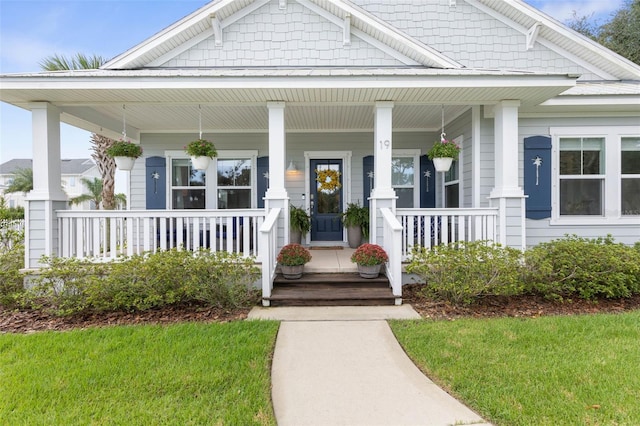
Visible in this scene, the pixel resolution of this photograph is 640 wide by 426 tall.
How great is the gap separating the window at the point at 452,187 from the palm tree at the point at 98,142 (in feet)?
32.4

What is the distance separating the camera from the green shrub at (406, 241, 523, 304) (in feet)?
13.8

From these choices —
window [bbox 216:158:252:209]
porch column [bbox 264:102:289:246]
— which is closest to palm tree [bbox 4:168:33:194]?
window [bbox 216:158:252:209]

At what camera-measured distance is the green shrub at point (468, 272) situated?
4.20m

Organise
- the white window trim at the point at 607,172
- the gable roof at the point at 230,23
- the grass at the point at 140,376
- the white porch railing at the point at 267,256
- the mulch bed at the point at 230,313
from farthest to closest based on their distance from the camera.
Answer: the white window trim at the point at 607,172, the gable roof at the point at 230,23, the white porch railing at the point at 267,256, the mulch bed at the point at 230,313, the grass at the point at 140,376

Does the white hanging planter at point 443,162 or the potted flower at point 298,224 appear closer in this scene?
the white hanging planter at point 443,162

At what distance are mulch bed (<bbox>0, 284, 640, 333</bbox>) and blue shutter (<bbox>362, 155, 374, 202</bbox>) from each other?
11.7 feet

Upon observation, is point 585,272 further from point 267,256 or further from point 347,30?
point 347,30

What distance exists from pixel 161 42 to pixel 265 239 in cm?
390

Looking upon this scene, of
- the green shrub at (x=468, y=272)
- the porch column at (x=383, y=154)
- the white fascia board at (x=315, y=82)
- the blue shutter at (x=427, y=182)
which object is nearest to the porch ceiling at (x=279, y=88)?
the white fascia board at (x=315, y=82)

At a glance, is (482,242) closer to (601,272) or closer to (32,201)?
(601,272)

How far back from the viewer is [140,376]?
2656 mm


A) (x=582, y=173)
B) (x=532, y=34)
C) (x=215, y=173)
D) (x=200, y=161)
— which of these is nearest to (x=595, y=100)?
(x=582, y=173)

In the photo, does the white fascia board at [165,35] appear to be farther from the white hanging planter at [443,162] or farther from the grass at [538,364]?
the grass at [538,364]

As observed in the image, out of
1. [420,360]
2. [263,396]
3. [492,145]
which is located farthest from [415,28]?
[263,396]
